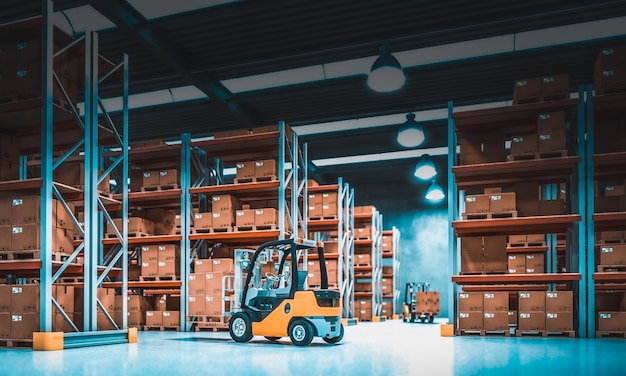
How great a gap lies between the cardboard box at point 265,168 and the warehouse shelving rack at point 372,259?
23.3ft

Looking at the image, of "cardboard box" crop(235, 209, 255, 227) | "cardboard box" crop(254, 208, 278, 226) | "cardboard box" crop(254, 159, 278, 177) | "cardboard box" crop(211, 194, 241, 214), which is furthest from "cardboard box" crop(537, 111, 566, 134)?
"cardboard box" crop(211, 194, 241, 214)

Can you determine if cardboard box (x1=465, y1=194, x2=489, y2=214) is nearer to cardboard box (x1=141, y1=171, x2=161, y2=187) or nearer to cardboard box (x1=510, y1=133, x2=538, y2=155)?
cardboard box (x1=510, y1=133, x2=538, y2=155)

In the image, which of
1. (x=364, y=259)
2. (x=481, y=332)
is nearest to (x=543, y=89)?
(x=481, y=332)

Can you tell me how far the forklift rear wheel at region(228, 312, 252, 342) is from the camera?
945cm

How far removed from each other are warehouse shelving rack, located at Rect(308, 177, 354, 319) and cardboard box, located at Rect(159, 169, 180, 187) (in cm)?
425

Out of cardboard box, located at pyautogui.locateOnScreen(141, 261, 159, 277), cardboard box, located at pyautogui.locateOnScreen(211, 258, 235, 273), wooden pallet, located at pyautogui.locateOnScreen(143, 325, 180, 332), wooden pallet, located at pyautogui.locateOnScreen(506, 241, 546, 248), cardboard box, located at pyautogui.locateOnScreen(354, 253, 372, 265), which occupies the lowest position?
wooden pallet, located at pyautogui.locateOnScreen(143, 325, 180, 332)

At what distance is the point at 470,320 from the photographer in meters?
10.4

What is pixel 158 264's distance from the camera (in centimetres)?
1279

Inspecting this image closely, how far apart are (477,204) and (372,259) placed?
8.42m

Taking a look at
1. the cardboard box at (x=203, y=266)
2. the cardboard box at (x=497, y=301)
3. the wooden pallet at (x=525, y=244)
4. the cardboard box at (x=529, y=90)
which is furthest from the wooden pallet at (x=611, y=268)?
the cardboard box at (x=203, y=266)

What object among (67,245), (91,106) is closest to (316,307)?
(67,245)

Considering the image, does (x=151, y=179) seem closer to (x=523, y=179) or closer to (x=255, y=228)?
(x=255, y=228)

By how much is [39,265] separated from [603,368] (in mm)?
6536

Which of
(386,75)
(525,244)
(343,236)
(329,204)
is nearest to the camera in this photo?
(386,75)
